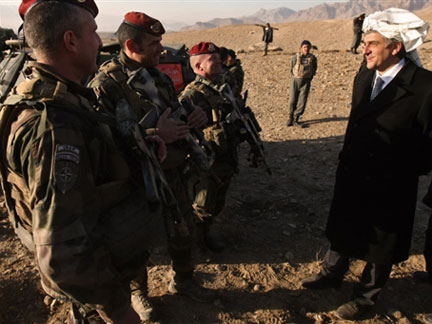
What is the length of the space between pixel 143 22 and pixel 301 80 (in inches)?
261

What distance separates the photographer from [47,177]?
3.65ft

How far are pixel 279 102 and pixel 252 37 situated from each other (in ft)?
80.0

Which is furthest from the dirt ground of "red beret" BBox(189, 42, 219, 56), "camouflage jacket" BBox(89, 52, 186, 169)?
"red beret" BBox(189, 42, 219, 56)

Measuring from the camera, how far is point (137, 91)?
2.08 meters

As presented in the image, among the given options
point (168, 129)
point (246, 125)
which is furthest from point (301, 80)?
point (168, 129)

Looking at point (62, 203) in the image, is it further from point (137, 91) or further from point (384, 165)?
point (384, 165)

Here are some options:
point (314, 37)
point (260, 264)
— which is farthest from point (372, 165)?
point (314, 37)

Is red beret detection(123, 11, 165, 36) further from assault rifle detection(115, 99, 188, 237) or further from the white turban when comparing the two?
the white turban

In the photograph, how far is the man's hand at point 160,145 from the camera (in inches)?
65.7

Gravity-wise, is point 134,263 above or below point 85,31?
below

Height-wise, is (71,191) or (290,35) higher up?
(290,35)

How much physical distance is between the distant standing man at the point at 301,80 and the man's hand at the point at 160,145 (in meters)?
6.69

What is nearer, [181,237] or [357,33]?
[181,237]

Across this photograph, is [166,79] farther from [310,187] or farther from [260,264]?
[310,187]
